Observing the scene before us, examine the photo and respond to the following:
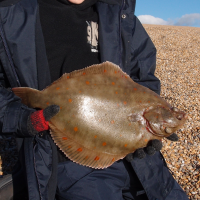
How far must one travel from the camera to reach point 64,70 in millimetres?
2191

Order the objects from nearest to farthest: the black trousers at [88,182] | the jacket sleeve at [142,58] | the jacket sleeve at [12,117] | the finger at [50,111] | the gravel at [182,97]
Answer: the finger at [50,111], the jacket sleeve at [12,117], the black trousers at [88,182], the jacket sleeve at [142,58], the gravel at [182,97]

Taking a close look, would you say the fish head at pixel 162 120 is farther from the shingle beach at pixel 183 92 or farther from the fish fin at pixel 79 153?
the shingle beach at pixel 183 92

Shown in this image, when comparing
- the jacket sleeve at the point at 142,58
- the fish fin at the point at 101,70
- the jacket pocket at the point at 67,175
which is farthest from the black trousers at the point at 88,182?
the jacket sleeve at the point at 142,58

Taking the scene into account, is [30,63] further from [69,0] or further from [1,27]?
[69,0]

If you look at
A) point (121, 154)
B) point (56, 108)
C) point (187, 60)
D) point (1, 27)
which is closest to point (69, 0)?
point (1, 27)

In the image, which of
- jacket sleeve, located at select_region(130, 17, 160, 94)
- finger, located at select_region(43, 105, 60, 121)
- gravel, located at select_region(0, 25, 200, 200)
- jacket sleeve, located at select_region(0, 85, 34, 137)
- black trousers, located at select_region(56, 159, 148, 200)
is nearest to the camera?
finger, located at select_region(43, 105, 60, 121)

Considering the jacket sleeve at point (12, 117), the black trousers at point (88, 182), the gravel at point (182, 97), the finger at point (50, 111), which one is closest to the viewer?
the finger at point (50, 111)

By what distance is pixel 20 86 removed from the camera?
196 centimetres

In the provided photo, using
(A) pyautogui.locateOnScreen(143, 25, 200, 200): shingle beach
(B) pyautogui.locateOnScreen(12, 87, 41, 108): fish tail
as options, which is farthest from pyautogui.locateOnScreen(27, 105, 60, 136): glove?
(A) pyautogui.locateOnScreen(143, 25, 200, 200): shingle beach

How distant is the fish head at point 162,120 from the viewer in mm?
1793

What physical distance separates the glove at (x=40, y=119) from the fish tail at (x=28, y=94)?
0.10 metres

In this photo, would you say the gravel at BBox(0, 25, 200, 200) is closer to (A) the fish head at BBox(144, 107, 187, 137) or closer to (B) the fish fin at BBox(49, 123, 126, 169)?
(A) the fish head at BBox(144, 107, 187, 137)

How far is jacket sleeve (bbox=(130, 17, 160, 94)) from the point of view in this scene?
2.44 meters

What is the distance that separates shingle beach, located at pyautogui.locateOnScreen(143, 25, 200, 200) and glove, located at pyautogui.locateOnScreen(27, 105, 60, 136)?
8.53ft
